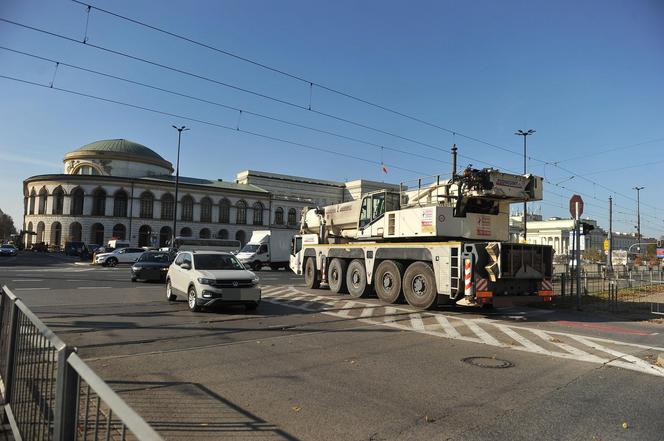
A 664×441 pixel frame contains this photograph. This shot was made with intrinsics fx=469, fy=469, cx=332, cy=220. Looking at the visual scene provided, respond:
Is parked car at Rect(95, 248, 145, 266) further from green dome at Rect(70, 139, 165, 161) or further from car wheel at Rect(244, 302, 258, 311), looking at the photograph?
green dome at Rect(70, 139, 165, 161)

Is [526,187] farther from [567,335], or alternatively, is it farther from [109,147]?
[109,147]

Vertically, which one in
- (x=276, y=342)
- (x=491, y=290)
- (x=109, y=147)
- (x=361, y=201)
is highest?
(x=109, y=147)

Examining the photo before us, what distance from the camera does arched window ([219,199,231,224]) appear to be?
88000mm

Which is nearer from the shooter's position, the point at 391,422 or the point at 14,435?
the point at 14,435

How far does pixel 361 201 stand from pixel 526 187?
607cm

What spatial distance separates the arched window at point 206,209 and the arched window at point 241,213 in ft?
16.9

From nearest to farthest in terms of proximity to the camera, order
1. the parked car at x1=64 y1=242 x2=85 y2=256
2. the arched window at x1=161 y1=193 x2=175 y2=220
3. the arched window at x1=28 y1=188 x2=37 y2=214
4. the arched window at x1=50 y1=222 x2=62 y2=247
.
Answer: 1. the parked car at x1=64 y1=242 x2=85 y2=256
2. the arched window at x1=50 y1=222 x2=62 y2=247
3. the arched window at x1=28 y1=188 x2=37 y2=214
4. the arched window at x1=161 y1=193 x2=175 y2=220

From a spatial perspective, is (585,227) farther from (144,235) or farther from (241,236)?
(241,236)

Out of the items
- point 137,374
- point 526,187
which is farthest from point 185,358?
point 526,187

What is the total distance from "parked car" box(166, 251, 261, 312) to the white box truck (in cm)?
2619

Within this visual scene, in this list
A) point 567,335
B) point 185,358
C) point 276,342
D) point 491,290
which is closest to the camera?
point 185,358

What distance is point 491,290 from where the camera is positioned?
478 inches

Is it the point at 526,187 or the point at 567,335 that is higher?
the point at 526,187

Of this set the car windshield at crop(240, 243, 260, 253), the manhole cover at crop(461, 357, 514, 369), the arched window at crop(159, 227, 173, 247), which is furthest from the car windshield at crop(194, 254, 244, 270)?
the arched window at crop(159, 227, 173, 247)
